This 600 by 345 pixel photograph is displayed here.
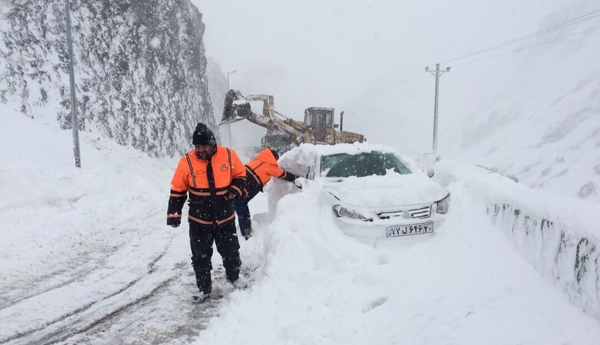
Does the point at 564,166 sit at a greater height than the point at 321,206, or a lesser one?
lesser

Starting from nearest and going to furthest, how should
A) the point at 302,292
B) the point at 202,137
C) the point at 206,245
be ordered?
the point at 302,292, the point at 202,137, the point at 206,245

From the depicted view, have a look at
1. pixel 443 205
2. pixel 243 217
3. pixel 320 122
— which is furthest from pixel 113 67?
pixel 443 205

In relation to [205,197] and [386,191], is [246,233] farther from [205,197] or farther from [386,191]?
[386,191]

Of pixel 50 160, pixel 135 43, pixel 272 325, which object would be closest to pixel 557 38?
pixel 135 43

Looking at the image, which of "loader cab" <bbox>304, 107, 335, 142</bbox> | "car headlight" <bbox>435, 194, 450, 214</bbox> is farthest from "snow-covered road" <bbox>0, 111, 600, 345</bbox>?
"loader cab" <bbox>304, 107, 335, 142</bbox>

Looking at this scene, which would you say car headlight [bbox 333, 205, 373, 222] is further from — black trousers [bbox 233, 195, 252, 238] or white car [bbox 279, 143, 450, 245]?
black trousers [bbox 233, 195, 252, 238]

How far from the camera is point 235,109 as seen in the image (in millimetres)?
19062

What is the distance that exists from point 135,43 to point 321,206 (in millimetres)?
27272

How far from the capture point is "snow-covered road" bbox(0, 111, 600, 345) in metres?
2.95

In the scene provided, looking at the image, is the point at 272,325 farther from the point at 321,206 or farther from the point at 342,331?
the point at 321,206

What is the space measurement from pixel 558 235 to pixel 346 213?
2.20m

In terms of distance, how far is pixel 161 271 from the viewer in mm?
5547

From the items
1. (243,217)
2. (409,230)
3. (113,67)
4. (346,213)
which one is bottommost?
(243,217)

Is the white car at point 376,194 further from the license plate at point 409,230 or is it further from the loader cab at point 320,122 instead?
the loader cab at point 320,122
